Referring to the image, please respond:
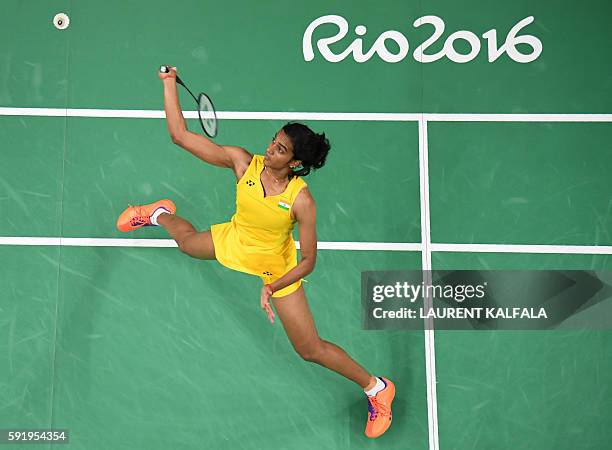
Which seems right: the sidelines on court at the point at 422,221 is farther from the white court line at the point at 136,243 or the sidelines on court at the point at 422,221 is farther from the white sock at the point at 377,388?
the white sock at the point at 377,388

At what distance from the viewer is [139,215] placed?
18.9 ft

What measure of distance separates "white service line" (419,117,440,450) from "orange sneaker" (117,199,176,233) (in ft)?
6.65

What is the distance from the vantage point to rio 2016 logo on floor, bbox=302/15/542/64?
654 centimetres

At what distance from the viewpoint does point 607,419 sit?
5664 millimetres

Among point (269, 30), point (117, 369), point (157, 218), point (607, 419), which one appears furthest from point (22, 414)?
point (607, 419)

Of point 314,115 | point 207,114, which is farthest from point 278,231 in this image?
point 314,115

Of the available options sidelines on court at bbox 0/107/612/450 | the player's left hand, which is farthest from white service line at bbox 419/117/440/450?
the player's left hand

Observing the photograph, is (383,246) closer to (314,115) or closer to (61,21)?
(314,115)

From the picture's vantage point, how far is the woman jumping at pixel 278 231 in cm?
471

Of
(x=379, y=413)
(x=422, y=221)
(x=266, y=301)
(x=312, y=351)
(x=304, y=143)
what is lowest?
(x=379, y=413)

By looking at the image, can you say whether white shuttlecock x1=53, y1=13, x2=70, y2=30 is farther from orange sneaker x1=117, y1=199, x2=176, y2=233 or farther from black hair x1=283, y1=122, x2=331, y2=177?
black hair x1=283, y1=122, x2=331, y2=177

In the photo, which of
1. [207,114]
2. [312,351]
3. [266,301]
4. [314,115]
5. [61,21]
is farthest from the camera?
[61,21]

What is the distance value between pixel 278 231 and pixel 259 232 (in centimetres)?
13

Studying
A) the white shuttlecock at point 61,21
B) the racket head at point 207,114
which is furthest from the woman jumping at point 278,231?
the white shuttlecock at point 61,21
